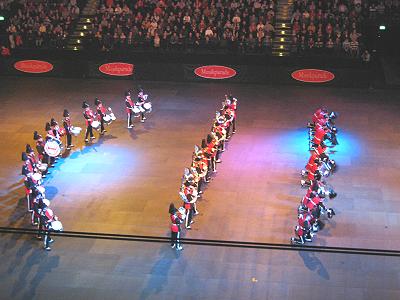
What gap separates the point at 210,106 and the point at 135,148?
17.9ft

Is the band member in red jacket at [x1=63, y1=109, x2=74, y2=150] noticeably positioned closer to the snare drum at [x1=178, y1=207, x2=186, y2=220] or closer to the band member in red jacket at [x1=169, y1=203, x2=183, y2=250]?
the snare drum at [x1=178, y1=207, x2=186, y2=220]

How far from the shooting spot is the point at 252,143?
21.7 metres

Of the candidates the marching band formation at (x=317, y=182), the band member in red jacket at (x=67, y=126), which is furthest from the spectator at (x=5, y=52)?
the marching band formation at (x=317, y=182)

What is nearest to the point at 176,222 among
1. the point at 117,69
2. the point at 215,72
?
the point at 215,72

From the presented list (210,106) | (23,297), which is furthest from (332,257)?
(210,106)

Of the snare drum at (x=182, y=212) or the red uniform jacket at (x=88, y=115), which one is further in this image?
the red uniform jacket at (x=88, y=115)

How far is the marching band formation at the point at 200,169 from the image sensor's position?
48.4ft

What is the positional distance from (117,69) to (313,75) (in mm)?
9353

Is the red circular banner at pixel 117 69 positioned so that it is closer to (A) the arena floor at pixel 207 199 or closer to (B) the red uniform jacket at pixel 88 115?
(A) the arena floor at pixel 207 199

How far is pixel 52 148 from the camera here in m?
19.1

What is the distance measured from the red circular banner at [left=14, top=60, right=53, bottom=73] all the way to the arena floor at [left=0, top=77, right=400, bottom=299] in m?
2.30

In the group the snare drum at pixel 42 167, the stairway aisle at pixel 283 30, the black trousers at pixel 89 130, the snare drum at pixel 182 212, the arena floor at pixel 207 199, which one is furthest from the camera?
the stairway aisle at pixel 283 30

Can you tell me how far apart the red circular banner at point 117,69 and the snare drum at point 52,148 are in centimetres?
1080

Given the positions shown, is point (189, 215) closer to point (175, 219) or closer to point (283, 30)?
point (175, 219)
